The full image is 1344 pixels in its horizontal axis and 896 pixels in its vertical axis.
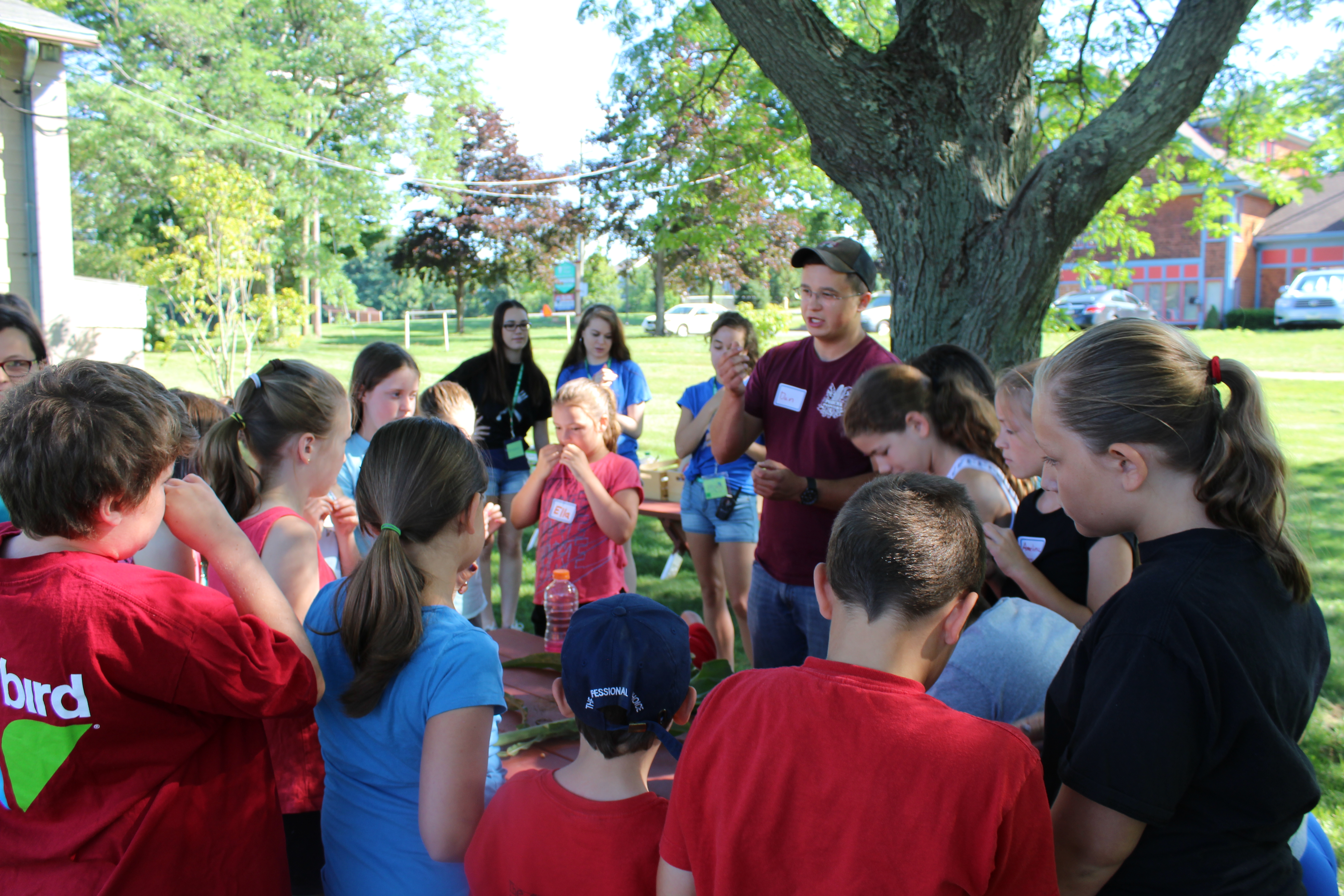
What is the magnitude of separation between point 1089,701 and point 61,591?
5.23 ft

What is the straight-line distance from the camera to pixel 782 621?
11.0 ft

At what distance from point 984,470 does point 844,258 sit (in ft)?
3.83

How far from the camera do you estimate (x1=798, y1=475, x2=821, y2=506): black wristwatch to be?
126 inches

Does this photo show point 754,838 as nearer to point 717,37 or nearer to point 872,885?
point 872,885

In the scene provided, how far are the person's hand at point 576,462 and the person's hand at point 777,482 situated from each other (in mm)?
779

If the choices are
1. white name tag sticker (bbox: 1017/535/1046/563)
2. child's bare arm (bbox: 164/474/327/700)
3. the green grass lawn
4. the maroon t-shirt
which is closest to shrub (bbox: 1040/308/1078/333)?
the green grass lawn

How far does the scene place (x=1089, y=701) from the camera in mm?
1207

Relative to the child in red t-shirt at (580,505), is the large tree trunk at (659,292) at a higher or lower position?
higher

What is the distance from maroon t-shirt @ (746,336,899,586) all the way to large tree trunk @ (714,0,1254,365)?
1.31 m

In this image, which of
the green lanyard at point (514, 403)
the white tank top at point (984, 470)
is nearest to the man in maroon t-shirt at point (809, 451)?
the white tank top at point (984, 470)

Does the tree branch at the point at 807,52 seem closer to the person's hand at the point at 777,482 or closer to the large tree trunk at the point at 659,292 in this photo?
the person's hand at the point at 777,482

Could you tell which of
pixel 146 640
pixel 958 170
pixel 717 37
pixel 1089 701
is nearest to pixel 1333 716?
pixel 958 170

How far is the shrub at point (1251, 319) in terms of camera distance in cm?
2811

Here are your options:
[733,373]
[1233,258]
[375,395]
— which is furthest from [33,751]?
[1233,258]
